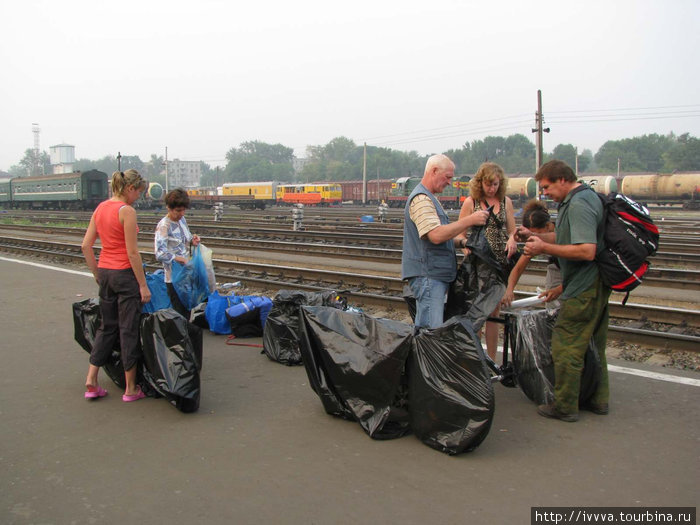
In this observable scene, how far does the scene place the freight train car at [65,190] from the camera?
44.8 metres

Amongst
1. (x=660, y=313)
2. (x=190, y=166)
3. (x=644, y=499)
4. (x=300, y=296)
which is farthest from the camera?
(x=190, y=166)

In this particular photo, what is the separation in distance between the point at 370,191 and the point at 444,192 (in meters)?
12.7

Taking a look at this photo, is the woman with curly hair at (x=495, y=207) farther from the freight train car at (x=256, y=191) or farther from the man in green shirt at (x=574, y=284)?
the freight train car at (x=256, y=191)

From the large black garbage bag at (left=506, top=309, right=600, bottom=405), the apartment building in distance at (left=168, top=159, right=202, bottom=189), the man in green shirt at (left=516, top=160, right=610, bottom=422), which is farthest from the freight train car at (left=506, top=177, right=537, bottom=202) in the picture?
the apartment building in distance at (left=168, top=159, right=202, bottom=189)

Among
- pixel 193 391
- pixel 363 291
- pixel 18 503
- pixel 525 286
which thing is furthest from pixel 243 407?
pixel 525 286

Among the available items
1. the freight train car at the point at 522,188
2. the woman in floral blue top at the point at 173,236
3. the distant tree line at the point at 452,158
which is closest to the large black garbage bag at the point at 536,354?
the woman in floral blue top at the point at 173,236

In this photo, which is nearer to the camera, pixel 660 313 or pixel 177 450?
pixel 177 450

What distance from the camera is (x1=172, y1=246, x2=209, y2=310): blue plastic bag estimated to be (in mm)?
6551

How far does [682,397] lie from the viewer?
4617mm

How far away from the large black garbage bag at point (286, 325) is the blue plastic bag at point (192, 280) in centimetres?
129

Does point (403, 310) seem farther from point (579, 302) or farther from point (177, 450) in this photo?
point (177, 450)

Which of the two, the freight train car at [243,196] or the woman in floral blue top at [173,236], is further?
the freight train car at [243,196]

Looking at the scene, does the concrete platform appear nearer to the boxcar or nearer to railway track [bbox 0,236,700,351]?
railway track [bbox 0,236,700,351]

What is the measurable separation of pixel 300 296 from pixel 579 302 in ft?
9.03
